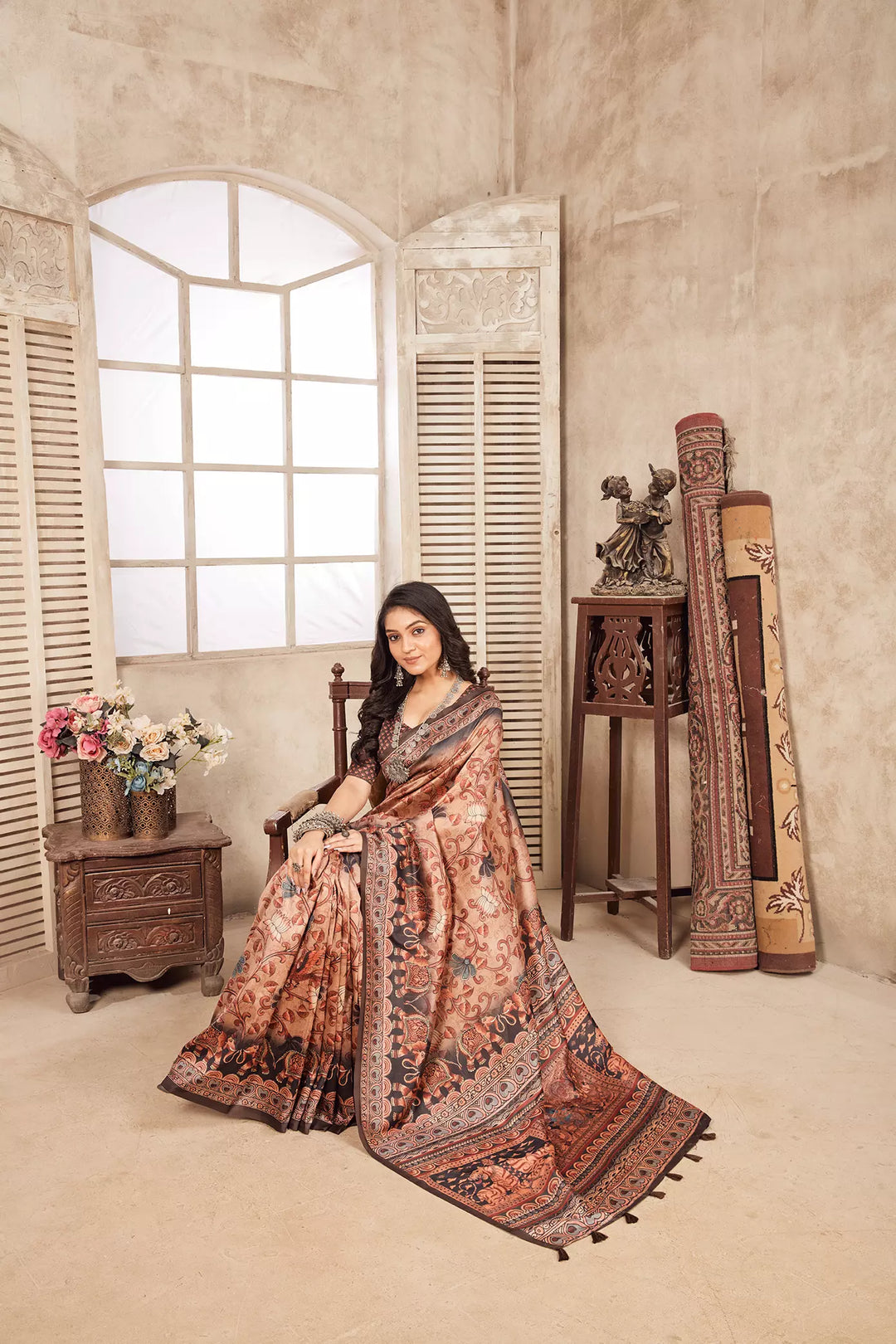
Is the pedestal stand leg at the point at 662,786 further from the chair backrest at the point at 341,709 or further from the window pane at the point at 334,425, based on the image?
the window pane at the point at 334,425

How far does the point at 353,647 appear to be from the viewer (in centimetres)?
443

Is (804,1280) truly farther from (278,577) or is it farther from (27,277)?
(27,277)

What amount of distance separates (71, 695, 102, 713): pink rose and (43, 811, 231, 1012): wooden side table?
1.35 ft

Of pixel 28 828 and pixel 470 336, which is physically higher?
pixel 470 336

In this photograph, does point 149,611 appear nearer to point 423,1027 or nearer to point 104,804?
point 104,804

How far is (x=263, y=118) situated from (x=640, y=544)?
2144 millimetres

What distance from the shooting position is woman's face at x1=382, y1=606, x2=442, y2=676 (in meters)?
2.86

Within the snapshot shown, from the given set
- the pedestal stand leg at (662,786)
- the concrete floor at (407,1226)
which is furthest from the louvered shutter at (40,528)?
the pedestal stand leg at (662,786)

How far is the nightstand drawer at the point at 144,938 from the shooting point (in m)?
3.29

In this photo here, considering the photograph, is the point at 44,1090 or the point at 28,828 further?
the point at 28,828

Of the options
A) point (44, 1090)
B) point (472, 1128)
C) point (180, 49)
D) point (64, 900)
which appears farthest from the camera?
point (180, 49)

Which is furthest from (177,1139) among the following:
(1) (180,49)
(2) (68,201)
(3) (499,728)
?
(1) (180,49)

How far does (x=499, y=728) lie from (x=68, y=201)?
2.33 metres

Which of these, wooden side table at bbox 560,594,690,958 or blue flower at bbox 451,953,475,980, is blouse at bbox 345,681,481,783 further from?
wooden side table at bbox 560,594,690,958
